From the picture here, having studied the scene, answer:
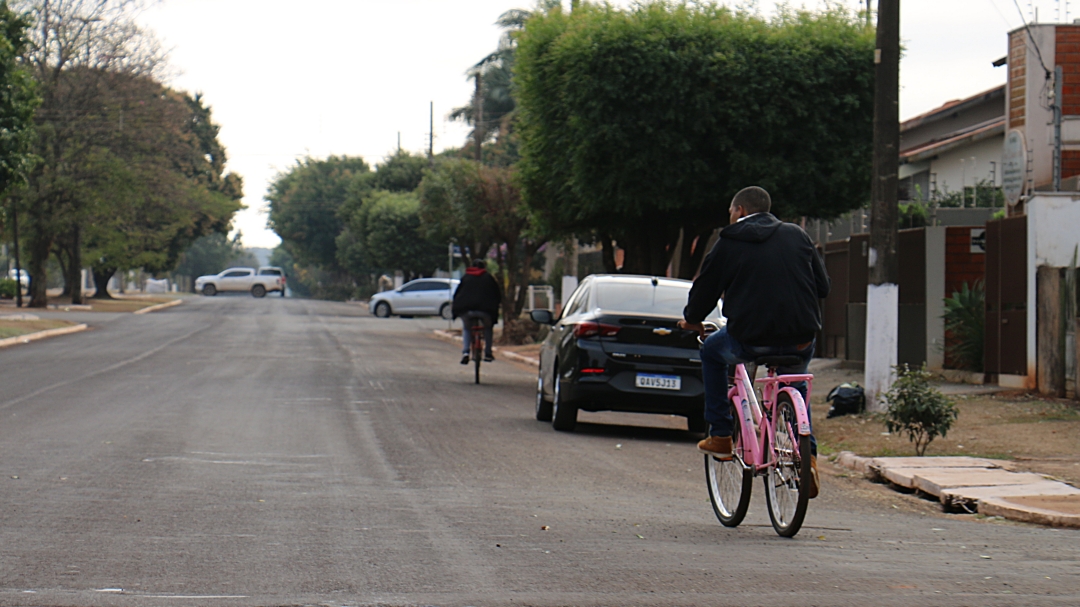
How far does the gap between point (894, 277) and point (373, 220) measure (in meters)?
52.0

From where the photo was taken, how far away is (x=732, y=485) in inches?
288

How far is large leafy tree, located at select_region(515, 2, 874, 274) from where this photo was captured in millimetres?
19281

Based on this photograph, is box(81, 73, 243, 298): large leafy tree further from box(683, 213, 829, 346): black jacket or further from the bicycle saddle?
the bicycle saddle

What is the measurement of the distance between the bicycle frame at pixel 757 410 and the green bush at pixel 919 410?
15.2ft

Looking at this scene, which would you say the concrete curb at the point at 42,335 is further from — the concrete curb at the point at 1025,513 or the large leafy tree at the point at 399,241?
the large leafy tree at the point at 399,241

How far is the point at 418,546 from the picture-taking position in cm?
630

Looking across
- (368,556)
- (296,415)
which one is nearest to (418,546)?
(368,556)

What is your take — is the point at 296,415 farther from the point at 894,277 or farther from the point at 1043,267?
the point at 1043,267

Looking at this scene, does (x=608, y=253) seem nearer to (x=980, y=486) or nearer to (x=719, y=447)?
(x=980, y=486)

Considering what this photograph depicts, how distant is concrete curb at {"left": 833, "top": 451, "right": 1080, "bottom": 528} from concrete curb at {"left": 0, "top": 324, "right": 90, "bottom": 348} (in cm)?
2188

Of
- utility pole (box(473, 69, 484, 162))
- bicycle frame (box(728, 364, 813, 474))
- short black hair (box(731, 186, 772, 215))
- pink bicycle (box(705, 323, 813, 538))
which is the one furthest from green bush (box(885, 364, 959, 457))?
utility pole (box(473, 69, 484, 162))

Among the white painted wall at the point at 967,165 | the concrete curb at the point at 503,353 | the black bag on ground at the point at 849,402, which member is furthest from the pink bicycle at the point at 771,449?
the white painted wall at the point at 967,165

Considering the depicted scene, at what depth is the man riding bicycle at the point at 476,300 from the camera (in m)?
19.3

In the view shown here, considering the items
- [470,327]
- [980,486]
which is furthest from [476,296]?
[980,486]
